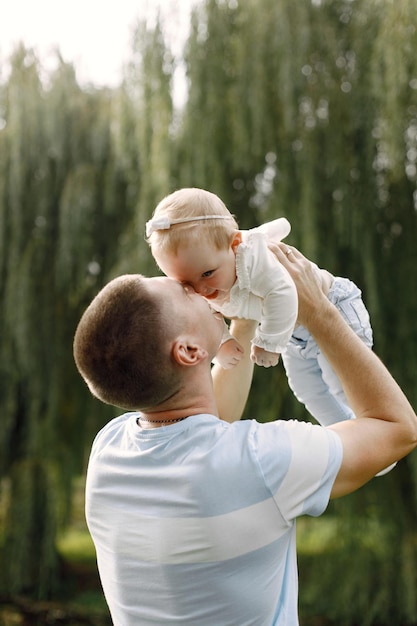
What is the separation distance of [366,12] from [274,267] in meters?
3.57

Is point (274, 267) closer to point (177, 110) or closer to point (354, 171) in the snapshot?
point (354, 171)

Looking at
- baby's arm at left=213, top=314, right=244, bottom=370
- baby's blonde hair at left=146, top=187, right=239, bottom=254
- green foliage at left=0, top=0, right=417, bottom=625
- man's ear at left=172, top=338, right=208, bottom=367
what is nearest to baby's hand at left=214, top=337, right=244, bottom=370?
baby's arm at left=213, top=314, right=244, bottom=370

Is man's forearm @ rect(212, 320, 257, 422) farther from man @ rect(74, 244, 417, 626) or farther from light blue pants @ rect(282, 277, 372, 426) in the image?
man @ rect(74, 244, 417, 626)

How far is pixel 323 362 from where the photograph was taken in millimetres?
1821

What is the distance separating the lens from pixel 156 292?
1.37 m

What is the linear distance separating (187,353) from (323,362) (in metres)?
0.55

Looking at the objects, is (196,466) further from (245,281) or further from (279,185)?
(279,185)

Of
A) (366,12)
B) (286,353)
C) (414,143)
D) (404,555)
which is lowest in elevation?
(404,555)

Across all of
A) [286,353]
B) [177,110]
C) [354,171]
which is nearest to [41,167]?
[177,110]

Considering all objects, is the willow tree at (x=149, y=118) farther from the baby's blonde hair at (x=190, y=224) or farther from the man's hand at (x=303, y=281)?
the man's hand at (x=303, y=281)

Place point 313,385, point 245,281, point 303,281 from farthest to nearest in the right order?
point 313,385 → point 245,281 → point 303,281

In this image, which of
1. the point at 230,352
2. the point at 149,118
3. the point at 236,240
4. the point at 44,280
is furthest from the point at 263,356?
the point at 44,280

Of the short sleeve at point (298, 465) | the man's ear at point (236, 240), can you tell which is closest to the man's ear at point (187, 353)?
the short sleeve at point (298, 465)

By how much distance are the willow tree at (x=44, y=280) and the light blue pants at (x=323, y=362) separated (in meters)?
3.94
